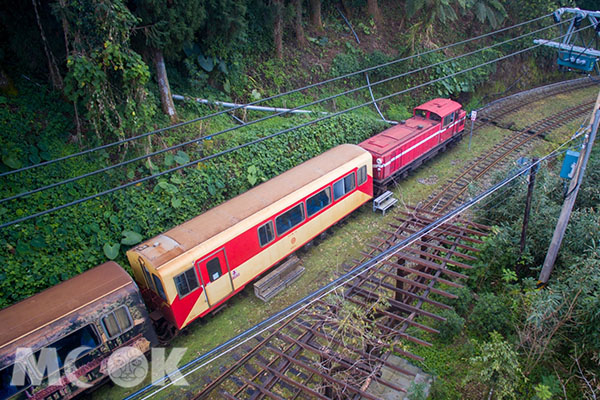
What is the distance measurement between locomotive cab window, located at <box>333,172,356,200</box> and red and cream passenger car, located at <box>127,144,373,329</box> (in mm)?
41

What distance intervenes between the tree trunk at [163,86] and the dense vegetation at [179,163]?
0.16 feet

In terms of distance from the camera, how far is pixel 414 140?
17812mm

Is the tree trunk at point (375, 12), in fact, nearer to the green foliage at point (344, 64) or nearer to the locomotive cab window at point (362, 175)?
the green foliage at point (344, 64)

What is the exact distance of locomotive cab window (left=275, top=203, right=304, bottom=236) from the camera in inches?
511

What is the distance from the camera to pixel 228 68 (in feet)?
62.4

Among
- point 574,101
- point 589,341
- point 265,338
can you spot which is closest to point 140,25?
point 265,338

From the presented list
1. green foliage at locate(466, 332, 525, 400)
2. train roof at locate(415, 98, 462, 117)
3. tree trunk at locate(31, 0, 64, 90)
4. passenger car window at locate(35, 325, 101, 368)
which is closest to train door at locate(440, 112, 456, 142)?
train roof at locate(415, 98, 462, 117)

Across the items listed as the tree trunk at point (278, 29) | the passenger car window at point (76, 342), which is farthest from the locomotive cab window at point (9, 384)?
the tree trunk at point (278, 29)

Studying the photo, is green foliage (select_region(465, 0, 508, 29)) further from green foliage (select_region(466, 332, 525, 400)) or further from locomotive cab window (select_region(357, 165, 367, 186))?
green foliage (select_region(466, 332, 525, 400))

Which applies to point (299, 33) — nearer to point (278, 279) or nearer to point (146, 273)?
point (278, 279)

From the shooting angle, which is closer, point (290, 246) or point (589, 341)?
point (589, 341)

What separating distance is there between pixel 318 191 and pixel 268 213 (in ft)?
7.48

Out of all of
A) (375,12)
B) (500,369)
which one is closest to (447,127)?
(375,12)

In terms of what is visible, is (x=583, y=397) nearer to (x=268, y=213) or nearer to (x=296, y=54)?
(x=268, y=213)
